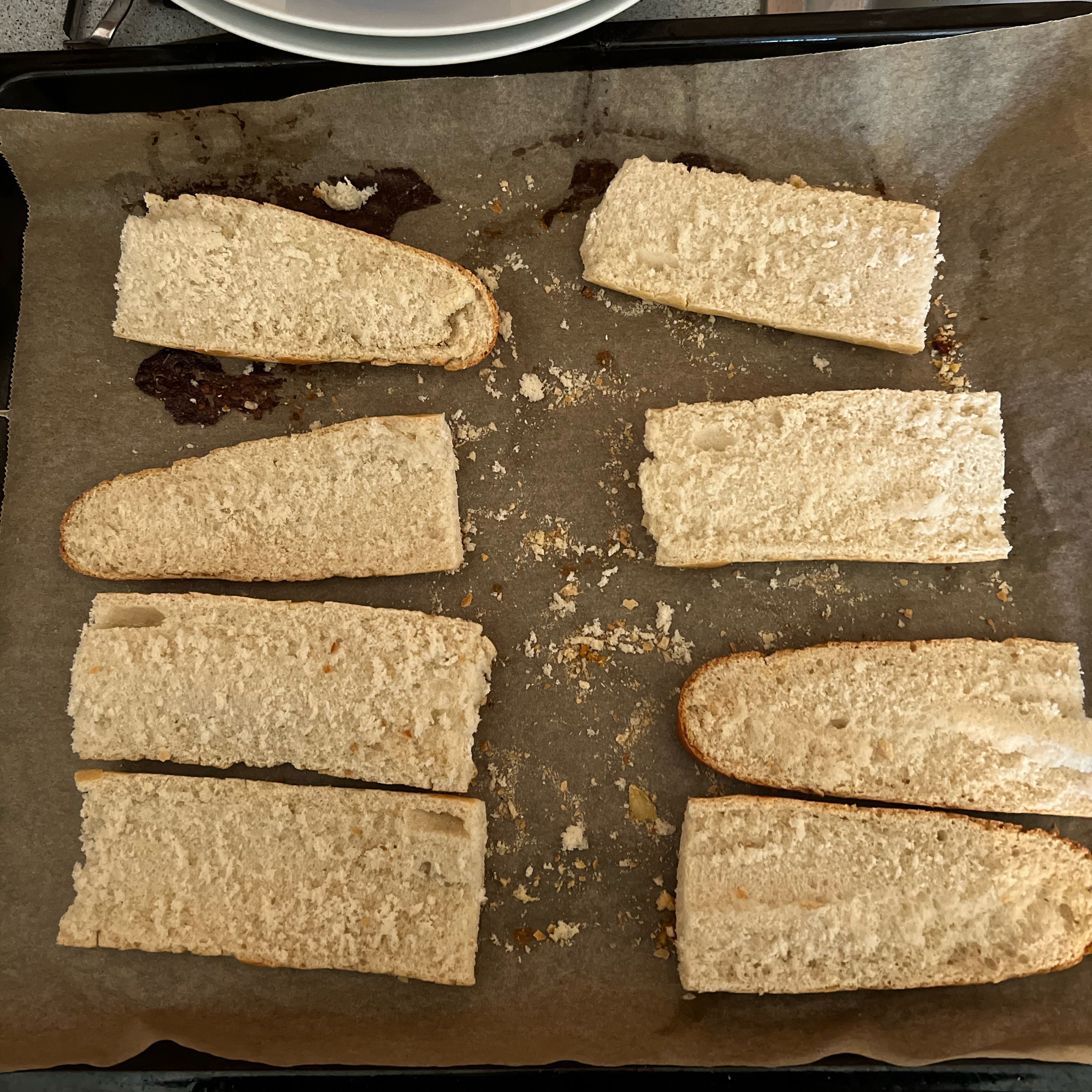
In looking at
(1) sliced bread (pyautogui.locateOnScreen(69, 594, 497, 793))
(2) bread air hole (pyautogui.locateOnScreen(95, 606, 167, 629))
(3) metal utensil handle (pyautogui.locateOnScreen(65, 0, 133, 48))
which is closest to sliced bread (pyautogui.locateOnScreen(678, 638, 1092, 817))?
(1) sliced bread (pyautogui.locateOnScreen(69, 594, 497, 793))

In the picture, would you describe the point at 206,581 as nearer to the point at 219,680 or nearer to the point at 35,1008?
the point at 219,680

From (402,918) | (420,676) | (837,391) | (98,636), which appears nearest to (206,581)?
(98,636)

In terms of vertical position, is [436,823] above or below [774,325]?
below

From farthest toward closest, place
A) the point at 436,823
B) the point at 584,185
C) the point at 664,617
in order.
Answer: the point at 584,185 < the point at 664,617 < the point at 436,823

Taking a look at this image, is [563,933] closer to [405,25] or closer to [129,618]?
[129,618]

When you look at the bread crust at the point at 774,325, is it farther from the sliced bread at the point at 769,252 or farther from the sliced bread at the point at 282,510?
the sliced bread at the point at 282,510

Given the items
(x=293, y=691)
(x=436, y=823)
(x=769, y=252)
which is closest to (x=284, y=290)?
(x=293, y=691)
